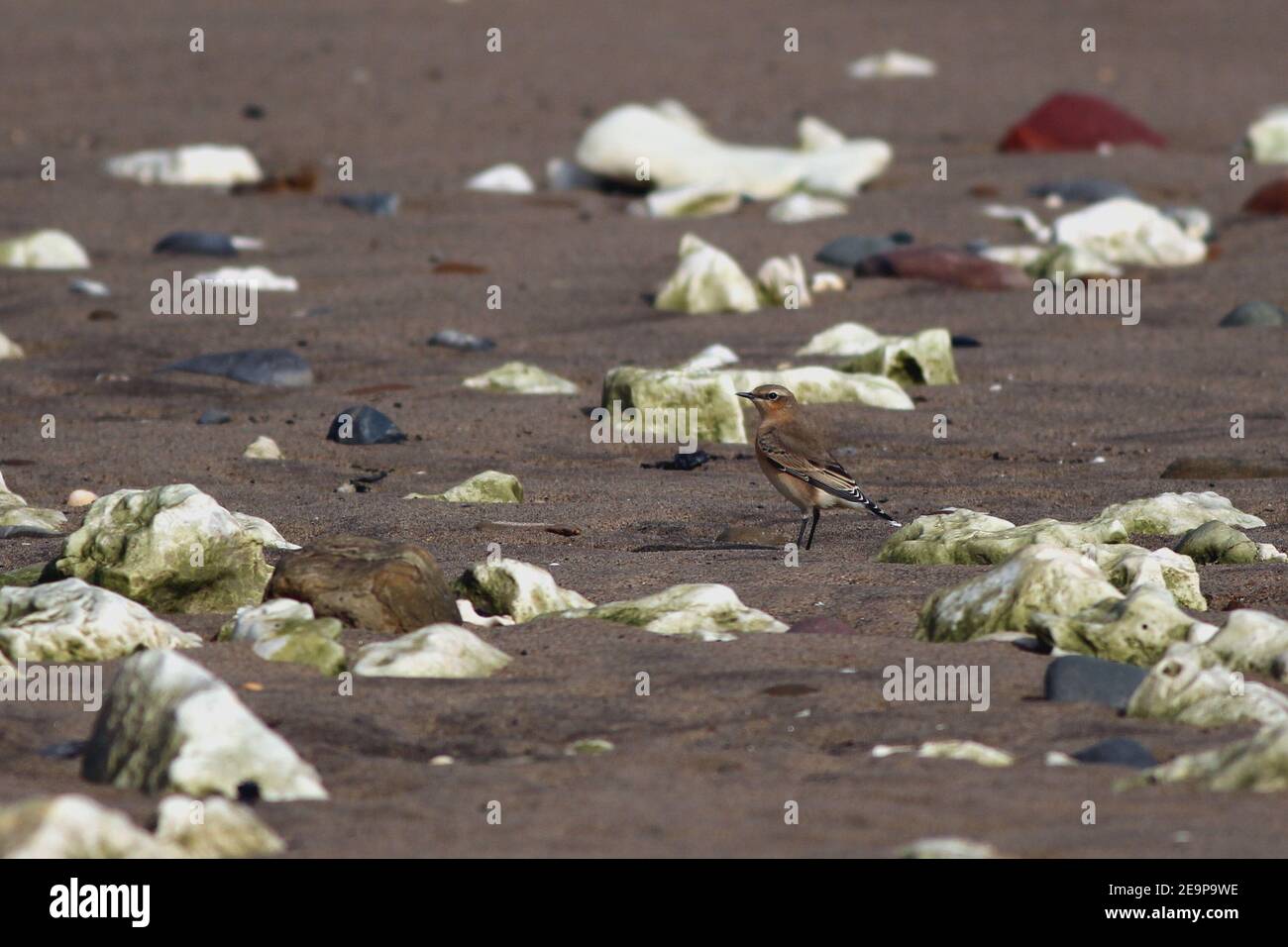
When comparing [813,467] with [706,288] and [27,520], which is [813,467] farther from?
[706,288]

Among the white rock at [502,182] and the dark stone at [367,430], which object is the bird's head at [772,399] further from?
the white rock at [502,182]

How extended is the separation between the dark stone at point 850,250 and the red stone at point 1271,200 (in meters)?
2.69

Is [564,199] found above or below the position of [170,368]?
above

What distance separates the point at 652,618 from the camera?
5.20m

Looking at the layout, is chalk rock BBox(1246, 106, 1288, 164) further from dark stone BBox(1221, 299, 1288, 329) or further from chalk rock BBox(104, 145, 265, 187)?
chalk rock BBox(104, 145, 265, 187)

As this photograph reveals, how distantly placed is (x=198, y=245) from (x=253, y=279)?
1006mm

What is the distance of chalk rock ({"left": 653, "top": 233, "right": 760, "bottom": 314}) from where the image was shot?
35.6 feet

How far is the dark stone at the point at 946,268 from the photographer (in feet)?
36.6

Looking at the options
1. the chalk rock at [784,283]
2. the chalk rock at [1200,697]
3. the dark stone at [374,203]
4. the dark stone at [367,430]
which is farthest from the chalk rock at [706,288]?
the chalk rock at [1200,697]

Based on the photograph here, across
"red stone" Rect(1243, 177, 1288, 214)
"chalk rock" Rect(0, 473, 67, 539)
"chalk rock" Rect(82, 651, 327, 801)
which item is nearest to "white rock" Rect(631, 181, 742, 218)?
"red stone" Rect(1243, 177, 1288, 214)

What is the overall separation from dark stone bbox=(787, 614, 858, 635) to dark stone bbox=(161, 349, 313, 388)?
15.2 ft
